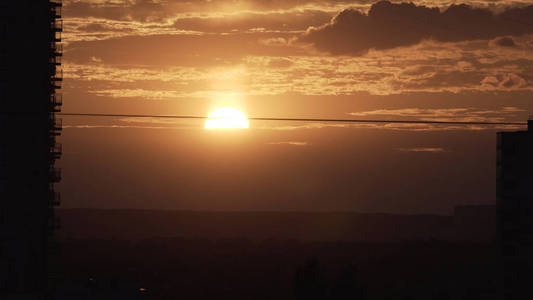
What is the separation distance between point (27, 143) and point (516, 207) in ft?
148

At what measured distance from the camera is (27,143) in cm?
5388

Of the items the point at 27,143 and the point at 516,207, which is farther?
the point at 516,207

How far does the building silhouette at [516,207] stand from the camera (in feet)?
237

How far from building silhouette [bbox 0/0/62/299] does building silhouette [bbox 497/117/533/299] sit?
136 feet

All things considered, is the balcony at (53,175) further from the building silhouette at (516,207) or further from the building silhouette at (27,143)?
the building silhouette at (516,207)

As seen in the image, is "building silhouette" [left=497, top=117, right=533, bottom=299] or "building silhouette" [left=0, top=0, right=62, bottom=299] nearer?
"building silhouette" [left=0, top=0, right=62, bottom=299]

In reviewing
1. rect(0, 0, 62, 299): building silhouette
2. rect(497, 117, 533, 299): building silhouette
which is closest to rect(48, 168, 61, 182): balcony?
rect(0, 0, 62, 299): building silhouette

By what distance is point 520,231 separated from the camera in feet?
244

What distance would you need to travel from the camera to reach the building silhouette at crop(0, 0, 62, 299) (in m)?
52.6

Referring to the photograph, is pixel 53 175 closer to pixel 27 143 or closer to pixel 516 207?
pixel 27 143

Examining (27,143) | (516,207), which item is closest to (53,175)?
(27,143)

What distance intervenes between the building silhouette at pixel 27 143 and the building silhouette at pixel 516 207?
41381 mm

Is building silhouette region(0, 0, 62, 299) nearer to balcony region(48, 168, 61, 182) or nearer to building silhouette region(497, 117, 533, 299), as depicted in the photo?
balcony region(48, 168, 61, 182)

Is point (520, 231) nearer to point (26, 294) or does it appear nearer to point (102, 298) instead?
point (102, 298)
